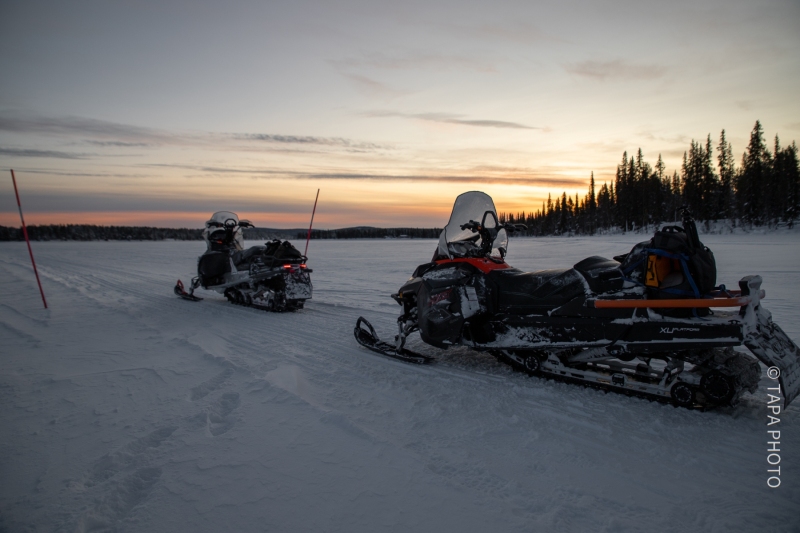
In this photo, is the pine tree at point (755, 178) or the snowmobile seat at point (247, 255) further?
the pine tree at point (755, 178)

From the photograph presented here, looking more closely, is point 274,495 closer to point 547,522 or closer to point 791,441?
point 547,522

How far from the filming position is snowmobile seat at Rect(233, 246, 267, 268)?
849 cm

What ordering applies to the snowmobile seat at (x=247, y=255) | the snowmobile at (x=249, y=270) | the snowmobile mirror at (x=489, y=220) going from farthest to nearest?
the snowmobile seat at (x=247, y=255) → the snowmobile at (x=249, y=270) → the snowmobile mirror at (x=489, y=220)

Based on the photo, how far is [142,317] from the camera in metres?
7.11

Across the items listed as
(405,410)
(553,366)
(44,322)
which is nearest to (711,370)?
(553,366)

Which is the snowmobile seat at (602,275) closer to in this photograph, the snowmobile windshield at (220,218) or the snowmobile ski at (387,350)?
the snowmobile ski at (387,350)

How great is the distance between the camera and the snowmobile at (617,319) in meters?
2.93

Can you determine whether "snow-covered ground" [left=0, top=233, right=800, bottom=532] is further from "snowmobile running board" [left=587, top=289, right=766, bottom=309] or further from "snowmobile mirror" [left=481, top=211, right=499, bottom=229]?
"snowmobile mirror" [left=481, top=211, right=499, bottom=229]

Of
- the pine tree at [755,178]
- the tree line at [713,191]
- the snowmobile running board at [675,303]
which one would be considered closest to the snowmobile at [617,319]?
the snowmobile running board at [675,303]

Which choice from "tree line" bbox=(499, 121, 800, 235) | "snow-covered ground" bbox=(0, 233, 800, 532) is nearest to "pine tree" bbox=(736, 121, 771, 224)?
"tree line" bbox=(499, 121, 800, 235)

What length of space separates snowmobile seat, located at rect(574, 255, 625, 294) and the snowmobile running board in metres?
0.15

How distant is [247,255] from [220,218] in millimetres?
1593

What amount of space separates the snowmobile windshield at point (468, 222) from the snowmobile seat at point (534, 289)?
1.81 ft

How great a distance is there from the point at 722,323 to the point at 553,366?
1.28 meters
